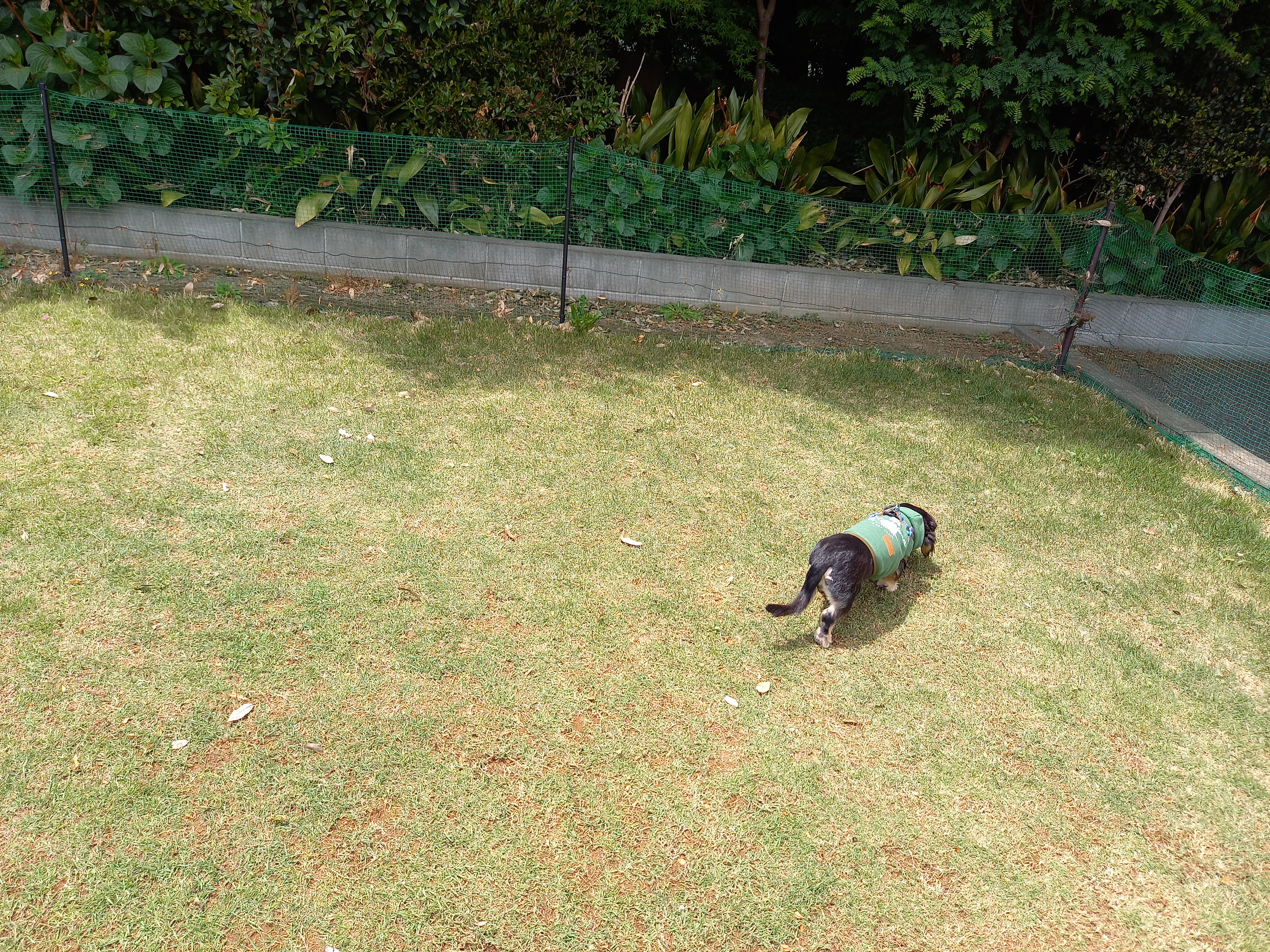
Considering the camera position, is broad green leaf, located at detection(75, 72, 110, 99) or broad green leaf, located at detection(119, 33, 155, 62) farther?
broad green leaf, located at detection(75, 72, 110, 99)

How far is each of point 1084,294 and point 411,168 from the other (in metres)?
5.98

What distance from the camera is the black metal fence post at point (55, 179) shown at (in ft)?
A: 22.9

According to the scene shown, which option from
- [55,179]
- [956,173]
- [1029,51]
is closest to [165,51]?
[55,179]

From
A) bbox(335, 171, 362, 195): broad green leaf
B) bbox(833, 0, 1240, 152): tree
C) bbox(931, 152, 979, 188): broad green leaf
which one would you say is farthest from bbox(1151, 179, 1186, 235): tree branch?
bbox(335, 171, 362, 195): broad green leaf

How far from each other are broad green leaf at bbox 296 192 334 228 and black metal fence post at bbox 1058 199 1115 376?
259 inches

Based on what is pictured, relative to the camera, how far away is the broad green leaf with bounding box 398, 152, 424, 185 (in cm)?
789

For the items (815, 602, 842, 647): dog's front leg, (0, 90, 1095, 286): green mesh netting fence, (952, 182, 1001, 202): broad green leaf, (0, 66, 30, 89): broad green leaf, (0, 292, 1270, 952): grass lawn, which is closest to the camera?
(0, 292, 1270, 952): grass lawn

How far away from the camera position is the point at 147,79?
25.3 feet

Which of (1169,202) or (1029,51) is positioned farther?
(1169,202)

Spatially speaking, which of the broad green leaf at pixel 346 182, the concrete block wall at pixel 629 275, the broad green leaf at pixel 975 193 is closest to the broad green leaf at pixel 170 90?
the concrete block wall at pixel 629 275

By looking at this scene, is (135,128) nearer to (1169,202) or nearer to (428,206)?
(428,206)

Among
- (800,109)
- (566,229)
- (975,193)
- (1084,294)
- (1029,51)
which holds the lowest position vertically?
(1084,294)

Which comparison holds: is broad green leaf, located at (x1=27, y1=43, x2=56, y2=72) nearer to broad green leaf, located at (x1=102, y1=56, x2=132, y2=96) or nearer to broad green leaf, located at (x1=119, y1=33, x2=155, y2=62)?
broad green leaf, located at (x1=102, y1=56, x2=132, y2=96)

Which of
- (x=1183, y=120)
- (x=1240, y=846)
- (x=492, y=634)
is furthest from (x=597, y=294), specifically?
(x=1240, y=846)
